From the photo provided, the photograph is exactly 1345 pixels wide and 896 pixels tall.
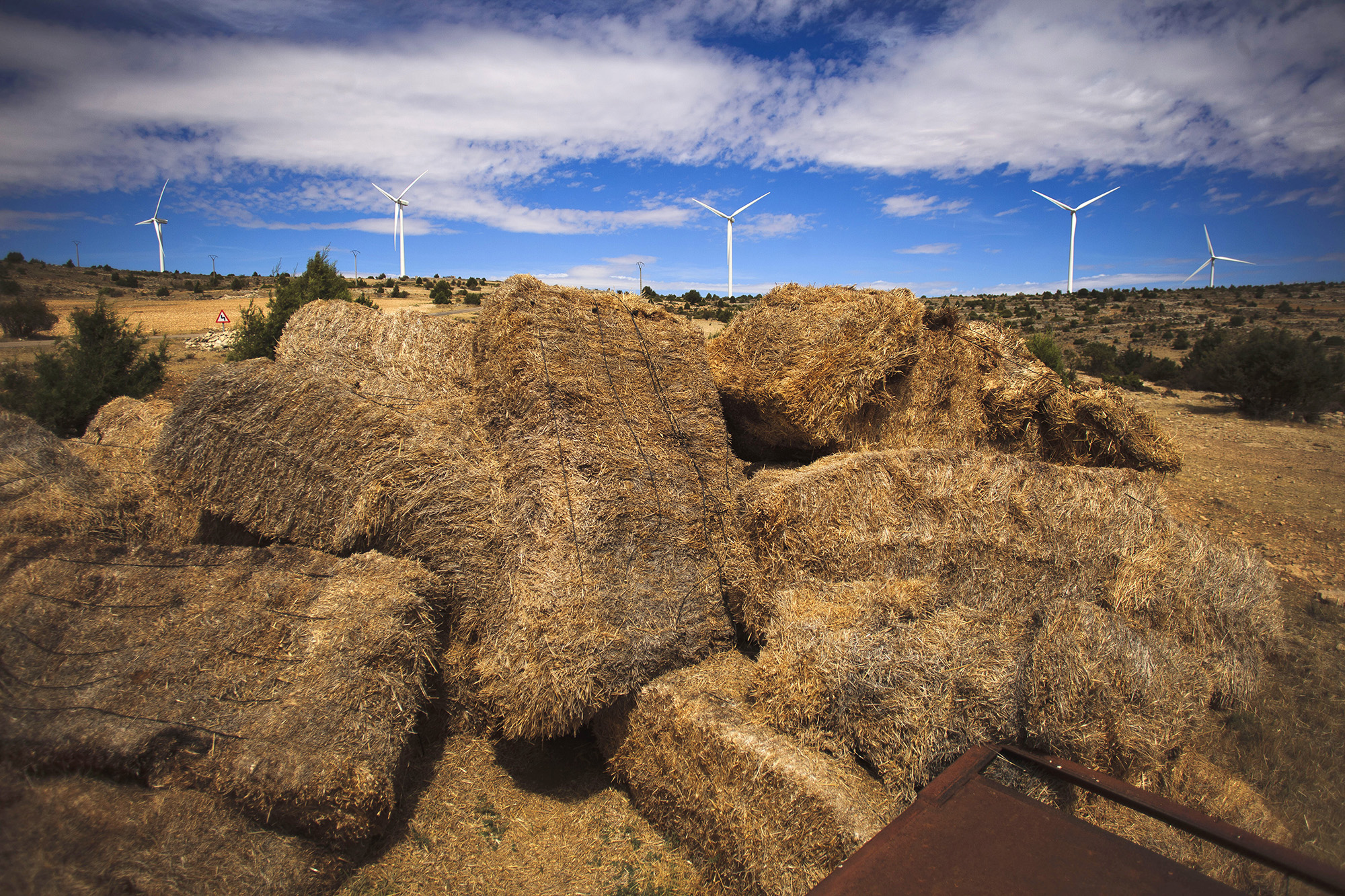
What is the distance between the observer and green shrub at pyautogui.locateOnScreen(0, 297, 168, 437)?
1117cm

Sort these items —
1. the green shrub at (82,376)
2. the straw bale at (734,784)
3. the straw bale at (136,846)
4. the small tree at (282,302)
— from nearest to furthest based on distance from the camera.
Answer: the straw bale at (136,846)
the straw bale at (734,784)
the green shrub at (82,376)
the small tree at (282,302)

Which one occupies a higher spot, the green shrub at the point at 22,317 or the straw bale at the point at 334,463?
the green shrub at the point at 22,317

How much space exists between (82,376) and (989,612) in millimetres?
15840

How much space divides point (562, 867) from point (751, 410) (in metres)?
4.30

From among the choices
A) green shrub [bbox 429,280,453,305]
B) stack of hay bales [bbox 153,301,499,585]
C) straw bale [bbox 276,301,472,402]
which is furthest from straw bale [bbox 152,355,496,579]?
green shrub [bbox 429,280,453,305]

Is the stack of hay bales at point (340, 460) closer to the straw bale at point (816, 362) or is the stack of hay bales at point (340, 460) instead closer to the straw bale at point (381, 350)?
the straw bale at point (381, 350)

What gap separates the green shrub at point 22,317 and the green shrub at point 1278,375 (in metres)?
39.4

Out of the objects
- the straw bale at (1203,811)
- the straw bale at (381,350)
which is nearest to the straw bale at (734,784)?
the straw bale at (1203,811)

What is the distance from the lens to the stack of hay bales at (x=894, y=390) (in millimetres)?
5949

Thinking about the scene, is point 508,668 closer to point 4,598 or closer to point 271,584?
point 271,584

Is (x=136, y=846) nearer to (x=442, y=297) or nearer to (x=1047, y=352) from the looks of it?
(x=1047, y=352)

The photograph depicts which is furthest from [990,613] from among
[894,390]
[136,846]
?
[136,846]

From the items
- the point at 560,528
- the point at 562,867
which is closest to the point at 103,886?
the point at 562,867

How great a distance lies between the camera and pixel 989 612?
4.28 meters
